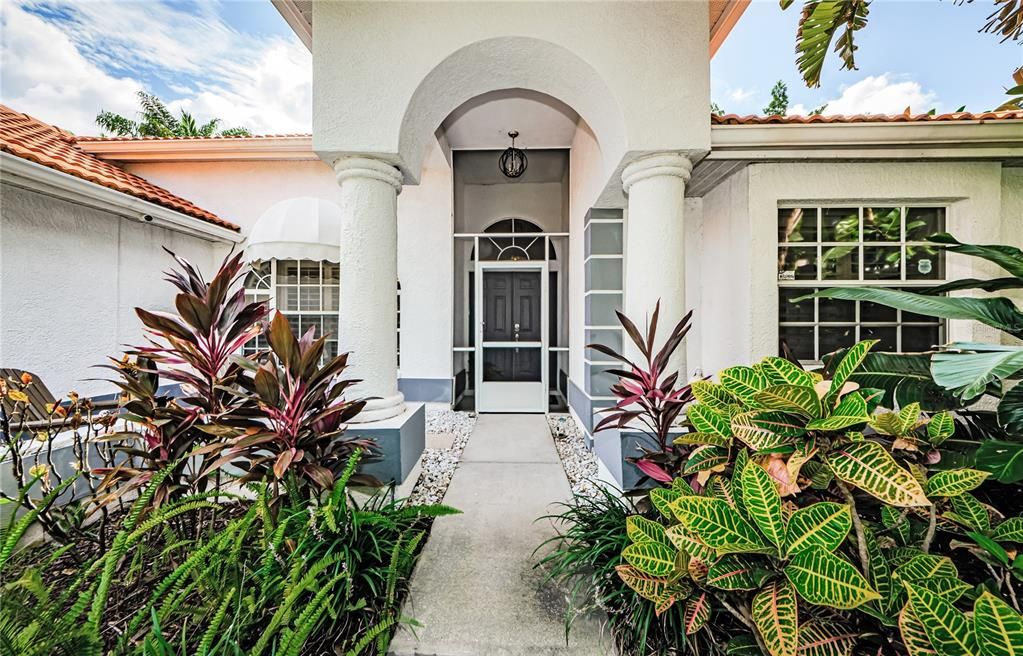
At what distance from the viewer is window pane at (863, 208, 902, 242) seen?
421 cm

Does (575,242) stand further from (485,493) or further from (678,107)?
(485,493)

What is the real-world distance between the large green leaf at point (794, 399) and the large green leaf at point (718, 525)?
0.53 m

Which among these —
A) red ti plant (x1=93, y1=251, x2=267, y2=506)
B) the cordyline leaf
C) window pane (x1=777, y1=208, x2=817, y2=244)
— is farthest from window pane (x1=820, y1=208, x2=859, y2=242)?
red ti plant (x1=93, y1=251, x2=267, y2=506)

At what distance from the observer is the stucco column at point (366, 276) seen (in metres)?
3.57

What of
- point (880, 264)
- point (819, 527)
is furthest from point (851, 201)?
point (819, 527)

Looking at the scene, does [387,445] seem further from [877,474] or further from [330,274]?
[330,274]

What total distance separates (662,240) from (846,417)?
2274mm

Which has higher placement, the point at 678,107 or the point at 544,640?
the point at 678,107

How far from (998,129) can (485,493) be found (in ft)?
20.8

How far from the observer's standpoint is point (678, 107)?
3.45 metres

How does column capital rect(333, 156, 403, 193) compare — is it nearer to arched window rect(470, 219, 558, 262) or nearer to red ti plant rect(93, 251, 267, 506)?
red ti plant rect(93, 251, 267, 506)

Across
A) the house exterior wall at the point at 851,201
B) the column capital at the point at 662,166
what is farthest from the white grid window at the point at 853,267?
the column capital at the point at 662,166

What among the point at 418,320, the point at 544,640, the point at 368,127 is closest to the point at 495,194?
the point at 418,320

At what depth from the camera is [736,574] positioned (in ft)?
5.51
